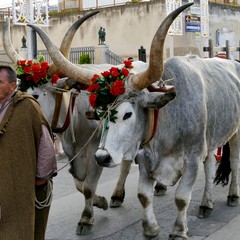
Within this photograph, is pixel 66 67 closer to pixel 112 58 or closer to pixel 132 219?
pixel 132 219

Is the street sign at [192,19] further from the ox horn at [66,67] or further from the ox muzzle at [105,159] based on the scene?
the ox muzzle at [105,159]

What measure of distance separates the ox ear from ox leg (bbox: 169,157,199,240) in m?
0.80

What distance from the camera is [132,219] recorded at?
5.80 meters

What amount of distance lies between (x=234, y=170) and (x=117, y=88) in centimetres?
273

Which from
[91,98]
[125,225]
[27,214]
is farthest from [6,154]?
[125,225]

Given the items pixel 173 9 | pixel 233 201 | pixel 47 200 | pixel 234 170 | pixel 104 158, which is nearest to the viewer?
pixel 47 200

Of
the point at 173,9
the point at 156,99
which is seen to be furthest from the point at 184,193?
the point at 173,9

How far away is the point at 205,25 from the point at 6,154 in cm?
1582

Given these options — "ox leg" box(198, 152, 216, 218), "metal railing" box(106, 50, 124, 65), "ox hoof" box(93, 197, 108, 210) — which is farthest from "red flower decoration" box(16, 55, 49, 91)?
"metal railing" box(106, 50, 124, 65)

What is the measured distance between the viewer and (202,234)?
204 inches

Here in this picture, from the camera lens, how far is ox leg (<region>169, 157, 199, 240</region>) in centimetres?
476

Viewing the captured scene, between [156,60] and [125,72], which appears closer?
[156,60]

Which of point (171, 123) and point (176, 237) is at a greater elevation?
point (171, 123)

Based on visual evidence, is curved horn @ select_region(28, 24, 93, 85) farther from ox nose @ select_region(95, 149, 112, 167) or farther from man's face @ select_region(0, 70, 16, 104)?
man's face @ select_region(0, 70, 16, 104)
